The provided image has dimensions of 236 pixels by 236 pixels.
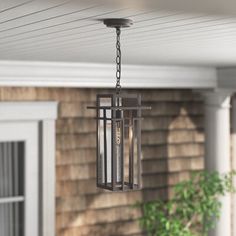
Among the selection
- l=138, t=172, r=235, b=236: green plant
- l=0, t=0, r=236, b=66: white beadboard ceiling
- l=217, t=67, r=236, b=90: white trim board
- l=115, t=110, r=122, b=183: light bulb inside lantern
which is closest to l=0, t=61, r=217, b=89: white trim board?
l=217, t=67, r=236, b=90: white trim board

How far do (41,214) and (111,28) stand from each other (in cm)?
294

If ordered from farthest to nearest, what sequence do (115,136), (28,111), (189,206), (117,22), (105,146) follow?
1. (189,206)
2. (28,111)
3. (105,146)
4. (115,136)
5. (117,22)

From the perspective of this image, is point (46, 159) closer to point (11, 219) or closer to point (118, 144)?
point (11, 219)

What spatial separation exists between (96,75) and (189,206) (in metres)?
1.65

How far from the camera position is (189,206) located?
5766 mm

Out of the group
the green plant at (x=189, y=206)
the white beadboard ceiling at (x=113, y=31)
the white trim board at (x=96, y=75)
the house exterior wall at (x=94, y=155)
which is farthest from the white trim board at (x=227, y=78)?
the white beadboard ceiling at (x=113, y=31)

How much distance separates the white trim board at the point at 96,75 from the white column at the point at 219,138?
0.62ft

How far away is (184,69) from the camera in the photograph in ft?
18.2

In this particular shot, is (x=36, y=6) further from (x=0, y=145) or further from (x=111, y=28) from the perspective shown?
(x=0, y=145)

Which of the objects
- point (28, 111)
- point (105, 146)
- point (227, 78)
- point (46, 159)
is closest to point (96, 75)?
point (28, 111)

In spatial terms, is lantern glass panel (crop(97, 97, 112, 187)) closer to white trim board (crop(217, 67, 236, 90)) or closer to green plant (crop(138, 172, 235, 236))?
green plant (crop(138, 172, 235, 236))

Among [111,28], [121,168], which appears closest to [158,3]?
[111,28]

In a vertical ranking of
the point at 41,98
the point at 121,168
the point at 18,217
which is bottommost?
the point at 18,217

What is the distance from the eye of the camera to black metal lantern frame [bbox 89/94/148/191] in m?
2.83
